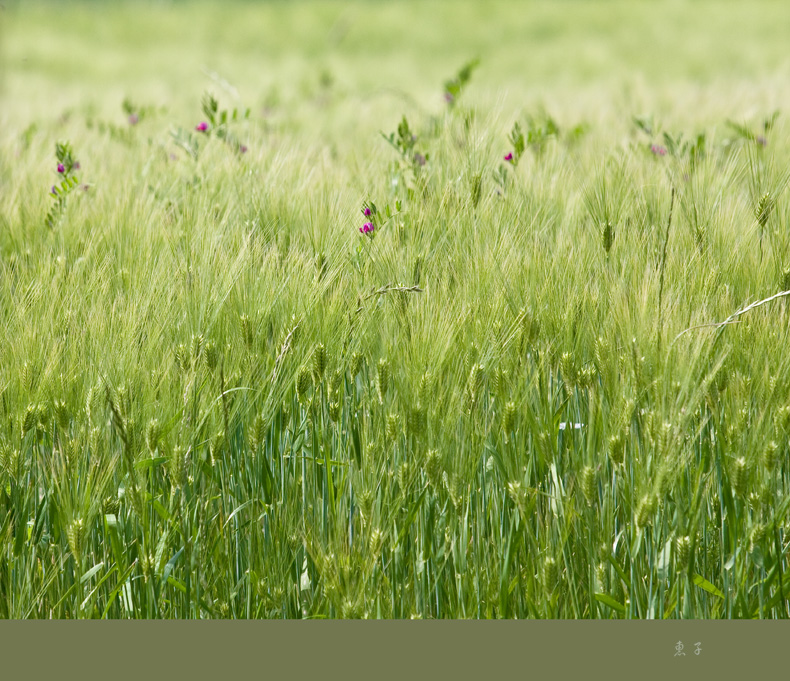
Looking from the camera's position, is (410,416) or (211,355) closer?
(410,416)

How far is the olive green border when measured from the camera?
0.90 m

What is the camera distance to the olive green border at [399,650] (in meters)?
0.90

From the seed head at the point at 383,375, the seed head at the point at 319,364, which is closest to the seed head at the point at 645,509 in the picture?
the seed head at the point at 383,375

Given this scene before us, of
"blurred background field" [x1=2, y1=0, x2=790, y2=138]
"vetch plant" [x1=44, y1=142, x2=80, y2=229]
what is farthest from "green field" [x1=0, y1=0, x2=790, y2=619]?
"blurred background field" [x1=2, y1=0, x2=790, y2=138]

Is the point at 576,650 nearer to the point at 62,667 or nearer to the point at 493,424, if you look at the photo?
the point at 493,424

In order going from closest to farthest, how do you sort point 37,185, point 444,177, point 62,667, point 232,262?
point 62,667
point 232,262
point 444,177
point 37,185

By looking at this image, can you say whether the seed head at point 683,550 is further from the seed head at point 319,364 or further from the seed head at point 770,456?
the seed head at point 319,364

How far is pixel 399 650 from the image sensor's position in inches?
35.7

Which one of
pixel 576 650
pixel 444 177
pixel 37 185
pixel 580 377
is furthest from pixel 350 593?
pixel 37 185

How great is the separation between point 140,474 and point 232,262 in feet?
1.38

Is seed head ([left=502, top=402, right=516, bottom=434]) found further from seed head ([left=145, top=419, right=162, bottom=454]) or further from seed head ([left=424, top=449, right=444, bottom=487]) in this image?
seed head ([left=145, top=419, right=162, bottom=454])

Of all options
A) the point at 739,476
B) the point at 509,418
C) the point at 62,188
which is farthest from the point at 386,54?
the point at 739,476

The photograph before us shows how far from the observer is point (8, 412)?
1.11 meters

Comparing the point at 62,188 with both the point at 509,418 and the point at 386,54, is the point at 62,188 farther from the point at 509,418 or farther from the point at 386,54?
the point at 386,54
